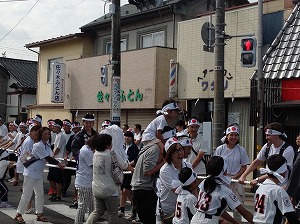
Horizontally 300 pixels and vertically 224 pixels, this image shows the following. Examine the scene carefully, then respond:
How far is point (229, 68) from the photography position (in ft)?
51.4

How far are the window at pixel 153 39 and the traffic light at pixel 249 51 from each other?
883cm

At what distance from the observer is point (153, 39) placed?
70.1 feet

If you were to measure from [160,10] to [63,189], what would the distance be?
9.59 metres

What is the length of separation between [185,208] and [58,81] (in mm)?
19129

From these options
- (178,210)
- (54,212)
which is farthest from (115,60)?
(178,210)

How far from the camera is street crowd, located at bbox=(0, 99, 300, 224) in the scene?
18.0 feet

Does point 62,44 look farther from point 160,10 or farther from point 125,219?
point 125,219

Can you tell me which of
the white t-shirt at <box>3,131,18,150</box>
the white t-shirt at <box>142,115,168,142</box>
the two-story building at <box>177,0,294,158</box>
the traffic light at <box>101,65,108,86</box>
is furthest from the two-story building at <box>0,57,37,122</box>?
the white t-shirt at <box>142,115,168,142</box>

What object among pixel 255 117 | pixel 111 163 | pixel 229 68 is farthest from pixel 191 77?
pixel 111 163

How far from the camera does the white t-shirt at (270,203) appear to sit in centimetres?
536

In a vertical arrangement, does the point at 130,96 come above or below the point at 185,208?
above

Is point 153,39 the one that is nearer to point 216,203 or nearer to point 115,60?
point 115,60

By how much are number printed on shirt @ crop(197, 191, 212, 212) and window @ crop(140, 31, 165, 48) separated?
1571 centimetres

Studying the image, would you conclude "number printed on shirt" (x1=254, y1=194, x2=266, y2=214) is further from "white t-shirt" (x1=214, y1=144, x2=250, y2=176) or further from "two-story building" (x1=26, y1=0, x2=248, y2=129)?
"two-story building" (x1=26, y1=0, x2=248, y2=129)
